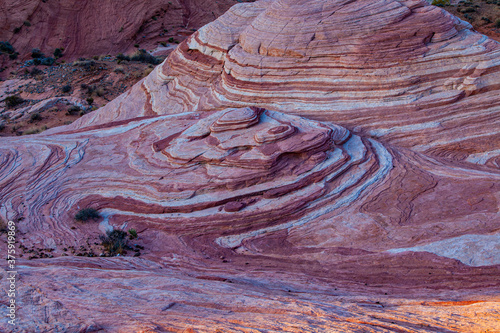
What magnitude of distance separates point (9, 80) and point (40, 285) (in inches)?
1252

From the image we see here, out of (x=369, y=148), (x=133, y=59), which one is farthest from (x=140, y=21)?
(x=369, y=148)

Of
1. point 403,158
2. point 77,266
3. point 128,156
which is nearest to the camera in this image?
point 77,266

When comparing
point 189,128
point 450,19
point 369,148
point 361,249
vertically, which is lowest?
point 361,249

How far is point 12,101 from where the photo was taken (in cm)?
2800

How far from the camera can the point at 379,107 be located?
14797mm

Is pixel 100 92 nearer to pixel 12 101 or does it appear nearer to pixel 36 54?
pixel 12 101

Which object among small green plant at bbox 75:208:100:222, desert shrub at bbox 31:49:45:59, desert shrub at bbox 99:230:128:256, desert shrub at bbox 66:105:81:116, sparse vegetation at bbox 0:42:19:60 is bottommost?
desert shrub at bbox 66:105:81:116

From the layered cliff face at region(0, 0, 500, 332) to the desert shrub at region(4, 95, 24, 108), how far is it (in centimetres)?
1454

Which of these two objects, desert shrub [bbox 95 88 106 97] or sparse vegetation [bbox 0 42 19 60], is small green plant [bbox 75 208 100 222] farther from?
sparse vegetation [bbox 0 42 19 60]

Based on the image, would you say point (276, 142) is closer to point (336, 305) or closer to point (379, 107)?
point (379, 107)

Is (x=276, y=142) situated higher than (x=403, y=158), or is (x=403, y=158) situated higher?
(x=276, y=142)

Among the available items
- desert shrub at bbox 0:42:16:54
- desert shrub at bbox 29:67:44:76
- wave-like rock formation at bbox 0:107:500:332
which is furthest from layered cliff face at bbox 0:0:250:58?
wave-like rock formation at bbox 0:107:500:332

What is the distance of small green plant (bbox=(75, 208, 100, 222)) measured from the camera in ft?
36.9

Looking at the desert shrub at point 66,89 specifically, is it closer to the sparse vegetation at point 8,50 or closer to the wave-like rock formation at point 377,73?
the sparse vegetation at point 8,50
